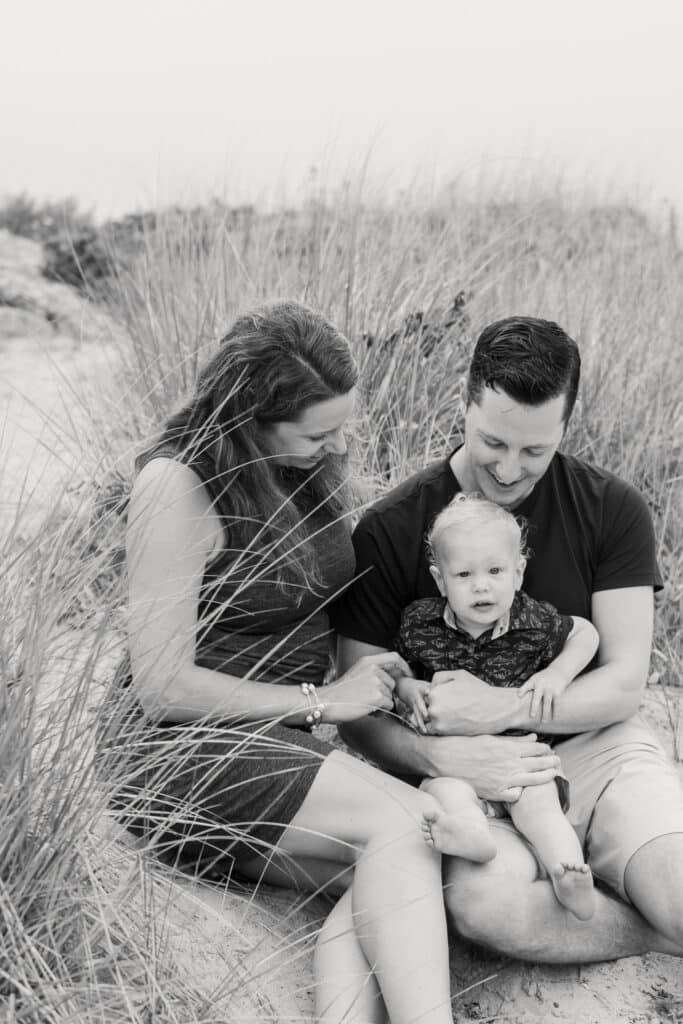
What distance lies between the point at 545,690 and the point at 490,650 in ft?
0.64

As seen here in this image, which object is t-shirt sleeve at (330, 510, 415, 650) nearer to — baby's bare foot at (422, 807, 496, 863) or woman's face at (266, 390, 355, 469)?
woman's face at (266, 390, 355, 469)

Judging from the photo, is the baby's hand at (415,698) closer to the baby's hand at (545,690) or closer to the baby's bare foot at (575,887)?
the baby's hand at (545,690)

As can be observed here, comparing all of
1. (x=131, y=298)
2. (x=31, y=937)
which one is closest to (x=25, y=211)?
(x=131, y=298)

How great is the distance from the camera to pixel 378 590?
10.5ft


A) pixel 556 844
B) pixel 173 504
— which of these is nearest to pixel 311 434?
pixel 173 504

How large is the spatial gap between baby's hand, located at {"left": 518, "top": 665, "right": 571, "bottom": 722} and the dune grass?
85 centimetres

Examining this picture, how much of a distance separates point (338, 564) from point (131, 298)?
122 inches

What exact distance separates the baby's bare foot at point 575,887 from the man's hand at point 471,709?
16.0 inches

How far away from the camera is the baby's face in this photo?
2.95 metres

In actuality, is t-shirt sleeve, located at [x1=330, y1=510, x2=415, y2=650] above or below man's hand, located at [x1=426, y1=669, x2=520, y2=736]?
above

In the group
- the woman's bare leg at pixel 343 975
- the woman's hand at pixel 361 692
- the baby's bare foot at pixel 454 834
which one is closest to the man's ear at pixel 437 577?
the woman's hand at pixel 361 692

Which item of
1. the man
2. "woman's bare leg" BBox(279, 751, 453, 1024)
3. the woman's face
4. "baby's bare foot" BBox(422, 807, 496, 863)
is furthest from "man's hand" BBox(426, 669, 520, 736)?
the woman's face

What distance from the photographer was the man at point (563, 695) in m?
2.79

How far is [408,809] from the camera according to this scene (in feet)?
9.04
